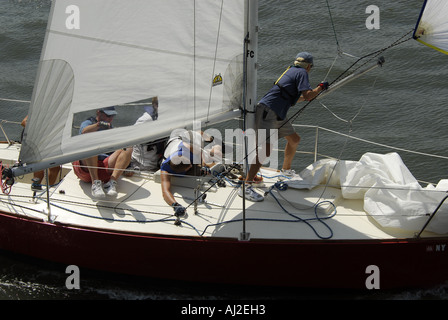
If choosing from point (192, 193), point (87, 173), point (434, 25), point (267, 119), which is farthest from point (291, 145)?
point (87, 173)

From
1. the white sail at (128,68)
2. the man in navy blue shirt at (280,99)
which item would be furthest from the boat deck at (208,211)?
the white sail at (128,68)

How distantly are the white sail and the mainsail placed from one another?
4.75 feet

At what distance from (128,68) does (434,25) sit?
253 centimetres

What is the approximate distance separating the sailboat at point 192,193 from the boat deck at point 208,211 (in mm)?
17

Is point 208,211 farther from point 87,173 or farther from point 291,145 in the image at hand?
point 87,173

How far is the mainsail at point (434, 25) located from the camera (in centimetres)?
470

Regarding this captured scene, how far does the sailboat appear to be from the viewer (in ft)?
15.8

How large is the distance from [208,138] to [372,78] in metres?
5.37

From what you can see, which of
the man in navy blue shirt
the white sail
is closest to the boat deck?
the man in navy blue shirt

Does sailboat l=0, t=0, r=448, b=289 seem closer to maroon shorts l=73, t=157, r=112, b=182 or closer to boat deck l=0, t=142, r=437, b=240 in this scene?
boat deck l=0, t=142, r=437, b=240

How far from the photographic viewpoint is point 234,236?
529 centimetres

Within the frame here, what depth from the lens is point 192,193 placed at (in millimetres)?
5973

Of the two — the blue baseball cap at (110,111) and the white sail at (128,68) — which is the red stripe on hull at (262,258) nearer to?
the white sail at (128,68)

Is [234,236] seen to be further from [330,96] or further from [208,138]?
[330,96]
